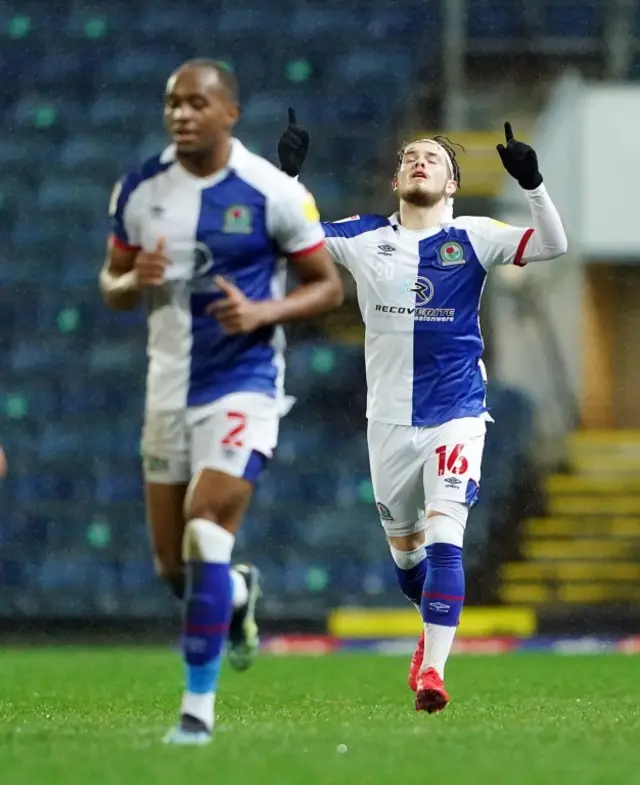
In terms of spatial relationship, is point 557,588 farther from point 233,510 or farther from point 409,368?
point 233,510

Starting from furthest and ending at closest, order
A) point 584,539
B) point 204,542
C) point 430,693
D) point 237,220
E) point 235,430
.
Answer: point 584,539 → point 430,693 → point 237,220 → point 235,430 → point 204,542

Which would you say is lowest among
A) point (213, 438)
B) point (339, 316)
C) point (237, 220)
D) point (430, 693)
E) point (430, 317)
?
point (430, 693)

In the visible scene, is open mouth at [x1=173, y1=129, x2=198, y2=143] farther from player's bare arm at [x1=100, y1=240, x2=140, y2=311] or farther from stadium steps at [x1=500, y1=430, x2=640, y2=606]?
stadium steps at [x1=500, y1=430, x2=640, y2=606]

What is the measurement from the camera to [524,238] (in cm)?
757

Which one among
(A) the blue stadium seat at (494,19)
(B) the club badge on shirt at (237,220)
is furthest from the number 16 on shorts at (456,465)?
(A) the blue stadium seat at (494,19)

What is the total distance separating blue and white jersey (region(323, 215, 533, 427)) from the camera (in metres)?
7.55

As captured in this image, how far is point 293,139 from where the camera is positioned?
7.75 metres

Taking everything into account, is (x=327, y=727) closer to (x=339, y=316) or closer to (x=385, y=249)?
(x=385, y=249)

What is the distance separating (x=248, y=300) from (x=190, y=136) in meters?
0.56

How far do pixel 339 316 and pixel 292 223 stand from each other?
11059 millimetres

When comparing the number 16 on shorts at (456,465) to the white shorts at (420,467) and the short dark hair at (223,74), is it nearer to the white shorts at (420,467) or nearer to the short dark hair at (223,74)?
the white shorts at (420,467)

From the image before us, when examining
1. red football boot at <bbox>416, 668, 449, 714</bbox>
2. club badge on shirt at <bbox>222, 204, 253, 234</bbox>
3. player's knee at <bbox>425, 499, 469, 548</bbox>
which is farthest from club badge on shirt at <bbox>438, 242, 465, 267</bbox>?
club badge on shirt at <bbox>222, 204, 253, 234</bbox>

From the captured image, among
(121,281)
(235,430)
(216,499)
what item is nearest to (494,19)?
(121,281)

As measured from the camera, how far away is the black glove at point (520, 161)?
7227mm
